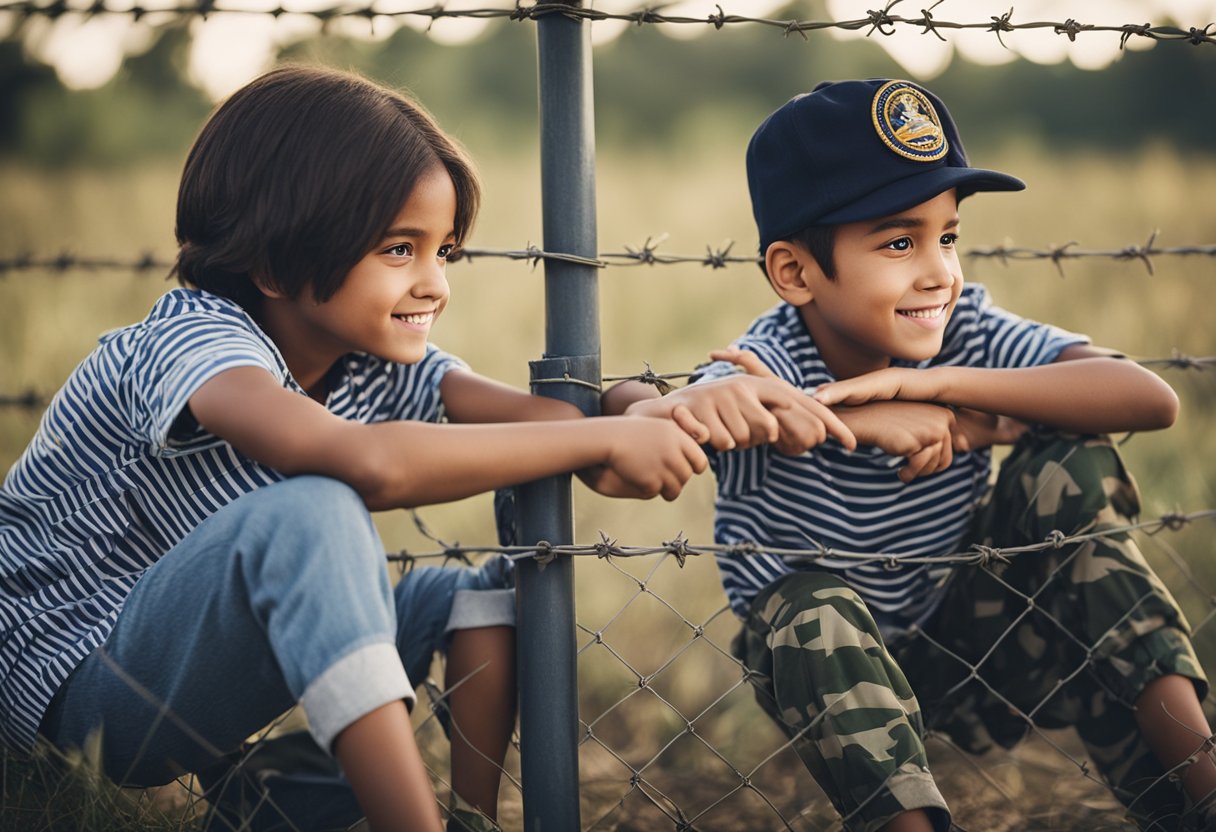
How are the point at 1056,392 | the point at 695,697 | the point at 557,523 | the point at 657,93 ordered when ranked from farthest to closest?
the point at 657,93, the point at 695,697, the point at 1056,392, the point at 557,523

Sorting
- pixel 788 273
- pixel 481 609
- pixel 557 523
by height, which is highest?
pixel 788 273

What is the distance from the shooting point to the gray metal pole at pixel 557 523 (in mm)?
1731

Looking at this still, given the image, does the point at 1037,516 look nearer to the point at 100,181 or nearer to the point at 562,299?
the point at 562,299

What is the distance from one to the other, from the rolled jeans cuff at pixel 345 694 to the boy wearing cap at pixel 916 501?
1.86ft

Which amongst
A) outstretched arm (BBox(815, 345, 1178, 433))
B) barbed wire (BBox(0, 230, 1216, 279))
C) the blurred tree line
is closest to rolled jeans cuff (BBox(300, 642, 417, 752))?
barbed wire (BBox(0, 230, 1216, 279))

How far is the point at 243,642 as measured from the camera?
1.52 m

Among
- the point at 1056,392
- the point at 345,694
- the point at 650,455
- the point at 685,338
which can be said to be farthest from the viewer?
the point at 685,338

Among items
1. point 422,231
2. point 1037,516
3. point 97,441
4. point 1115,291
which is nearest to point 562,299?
point 422,231

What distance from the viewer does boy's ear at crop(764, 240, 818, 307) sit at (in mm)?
1969

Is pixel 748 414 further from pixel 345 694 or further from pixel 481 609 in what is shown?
pixel 345 694

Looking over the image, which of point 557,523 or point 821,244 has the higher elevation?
point 821,244

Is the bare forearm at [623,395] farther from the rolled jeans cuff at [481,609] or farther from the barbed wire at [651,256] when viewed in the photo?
the rolled jeans cuff at [481,609]

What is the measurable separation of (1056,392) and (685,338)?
3.24m

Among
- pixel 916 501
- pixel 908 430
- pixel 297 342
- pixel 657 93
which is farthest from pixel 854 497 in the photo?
pixel 657 93
